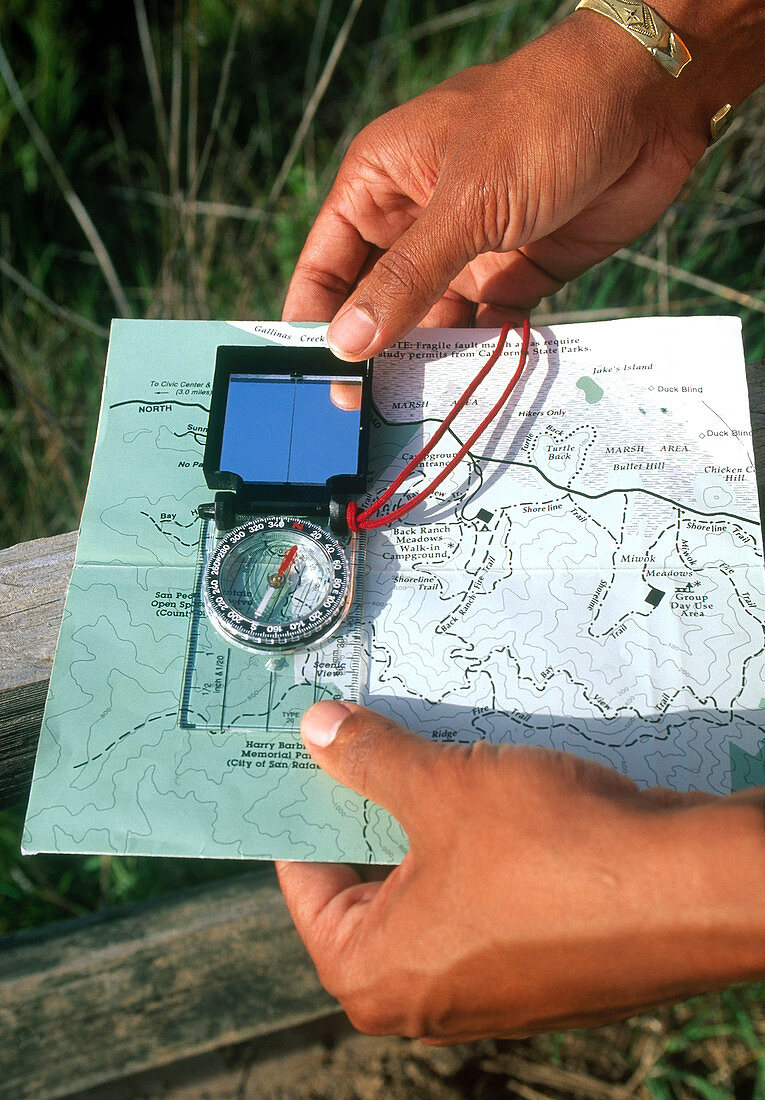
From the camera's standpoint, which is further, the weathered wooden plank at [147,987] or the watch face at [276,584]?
the weathered wooden plank at [147,987]

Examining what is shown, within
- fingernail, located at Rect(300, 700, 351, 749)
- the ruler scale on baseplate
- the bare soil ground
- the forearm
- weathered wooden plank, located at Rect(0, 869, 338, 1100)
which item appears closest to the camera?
the forearm

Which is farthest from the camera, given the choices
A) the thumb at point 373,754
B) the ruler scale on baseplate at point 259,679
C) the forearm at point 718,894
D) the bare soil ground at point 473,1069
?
the bare soil ground at point 473,1069

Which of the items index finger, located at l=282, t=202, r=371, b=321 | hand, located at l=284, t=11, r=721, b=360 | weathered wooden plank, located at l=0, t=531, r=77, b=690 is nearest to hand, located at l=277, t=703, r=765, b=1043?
weathered wooden plank, located at l=0, t=531, r=77, b=690

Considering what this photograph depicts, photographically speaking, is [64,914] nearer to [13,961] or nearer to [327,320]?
[13,961]

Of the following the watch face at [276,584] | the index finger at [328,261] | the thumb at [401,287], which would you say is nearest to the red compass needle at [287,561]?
the watch face at [276,584]

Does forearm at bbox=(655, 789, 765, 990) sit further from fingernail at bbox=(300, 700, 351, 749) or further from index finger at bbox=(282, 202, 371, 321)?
index finger at bbox=(282, 202, 371, 321)

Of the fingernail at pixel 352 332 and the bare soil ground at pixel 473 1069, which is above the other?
the fingernail at pixel 352 332

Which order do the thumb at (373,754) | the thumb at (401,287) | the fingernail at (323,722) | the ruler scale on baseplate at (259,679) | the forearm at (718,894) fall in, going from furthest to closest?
the thumb at (401,287)
the ruler scale on baseplate at (259,679)
the fingernail at (323,722)
the thumb at (373,754)
the forearm at (718,894)

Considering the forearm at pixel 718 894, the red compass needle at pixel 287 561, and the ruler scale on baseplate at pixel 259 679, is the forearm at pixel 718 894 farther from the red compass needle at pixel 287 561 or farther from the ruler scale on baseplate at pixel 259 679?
the red compass needle at pixel 287 561
